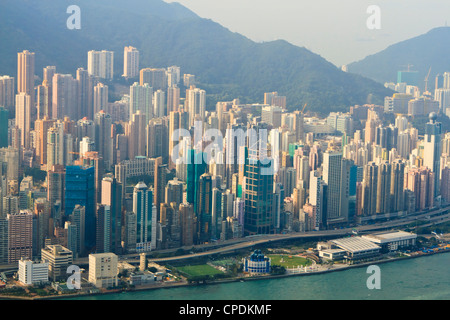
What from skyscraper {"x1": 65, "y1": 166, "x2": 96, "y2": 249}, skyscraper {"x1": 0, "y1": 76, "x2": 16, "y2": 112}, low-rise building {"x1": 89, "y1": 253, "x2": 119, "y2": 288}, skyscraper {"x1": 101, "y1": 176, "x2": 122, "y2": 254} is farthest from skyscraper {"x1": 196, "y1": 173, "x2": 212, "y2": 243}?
skyscraper {"x1": 0, "y1": 76, "x2": 16, "y2": 112}

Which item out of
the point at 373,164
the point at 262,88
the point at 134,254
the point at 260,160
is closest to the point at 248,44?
the point at 262,88

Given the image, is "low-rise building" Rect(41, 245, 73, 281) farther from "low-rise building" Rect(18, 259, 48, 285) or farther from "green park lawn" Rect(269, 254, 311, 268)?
"green park lawn" Rect(269, 254, 311, 268)

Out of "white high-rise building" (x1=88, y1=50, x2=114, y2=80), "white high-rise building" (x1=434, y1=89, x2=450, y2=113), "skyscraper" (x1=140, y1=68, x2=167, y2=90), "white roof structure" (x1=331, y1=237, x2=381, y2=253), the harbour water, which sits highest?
"white high-rise building" (x1=88, y1=50, x2=114, y2=80)

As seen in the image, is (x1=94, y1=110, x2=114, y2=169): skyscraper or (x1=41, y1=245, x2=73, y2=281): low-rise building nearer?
(x1=41, y1=245, x2=73, y2=281): low-rise building

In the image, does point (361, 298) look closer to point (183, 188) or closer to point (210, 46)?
point (183, 188)

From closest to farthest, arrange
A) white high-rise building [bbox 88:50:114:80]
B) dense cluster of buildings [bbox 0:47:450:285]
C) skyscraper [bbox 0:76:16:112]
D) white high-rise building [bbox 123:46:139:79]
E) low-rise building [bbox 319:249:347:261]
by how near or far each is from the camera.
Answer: dense cluster of buildings [bbox 0:47:450:285] → low-rise building [bbox 319:249:347:261] → skyscraper [bbox 0:76:16:112] → white high-rise building [bbox 88:50:114:80] → white high-rise building [bbox 123:46:139:79]

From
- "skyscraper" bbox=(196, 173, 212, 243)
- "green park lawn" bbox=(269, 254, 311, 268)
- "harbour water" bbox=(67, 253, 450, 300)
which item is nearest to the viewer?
"harbour water" bbox=(67, 253, 450, 300)

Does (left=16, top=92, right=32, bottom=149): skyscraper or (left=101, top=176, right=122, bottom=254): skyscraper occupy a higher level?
(left=16, top=92, right=32, bottom=149): skyscraper
